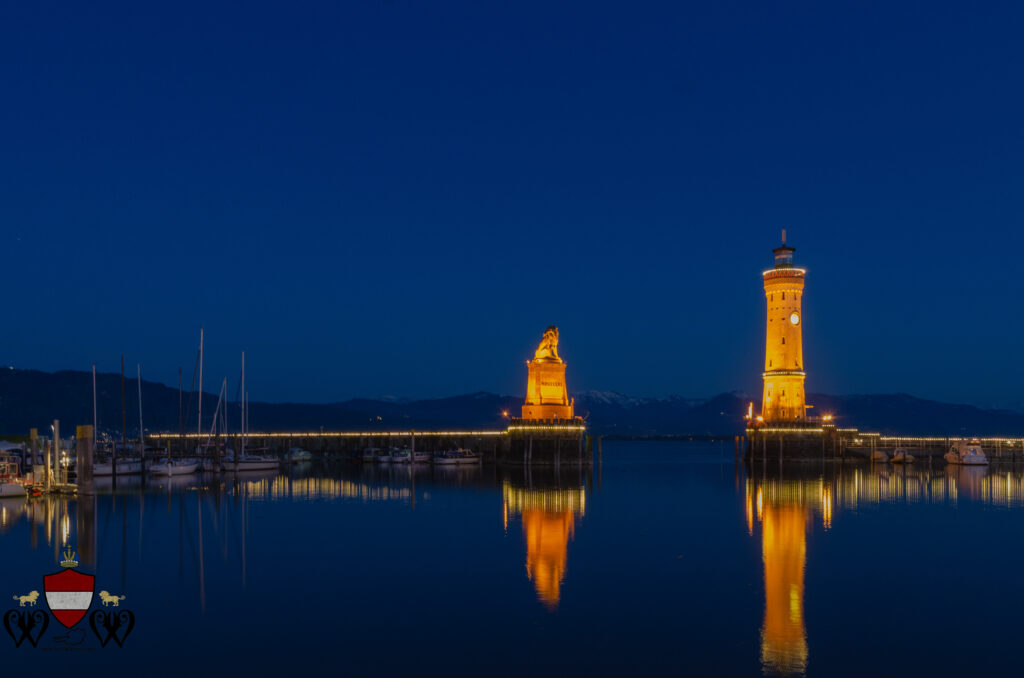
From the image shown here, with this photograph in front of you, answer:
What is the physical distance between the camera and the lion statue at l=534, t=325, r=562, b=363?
8794cm

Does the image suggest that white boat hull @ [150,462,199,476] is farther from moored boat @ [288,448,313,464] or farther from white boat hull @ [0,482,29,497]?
moored boat @ [288,448,313,464]

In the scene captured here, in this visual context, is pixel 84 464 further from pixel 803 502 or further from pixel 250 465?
pixel 803 502

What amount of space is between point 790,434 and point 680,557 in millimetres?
65453

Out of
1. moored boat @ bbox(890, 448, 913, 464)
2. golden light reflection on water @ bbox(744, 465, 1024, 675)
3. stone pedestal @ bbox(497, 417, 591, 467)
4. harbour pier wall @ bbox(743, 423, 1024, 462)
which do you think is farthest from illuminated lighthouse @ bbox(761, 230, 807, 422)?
stone pedestal @ bbox(497, 417, 591, 467)

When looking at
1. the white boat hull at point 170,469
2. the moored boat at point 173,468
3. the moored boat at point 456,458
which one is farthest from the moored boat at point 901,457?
the white boat hull at point 170,469

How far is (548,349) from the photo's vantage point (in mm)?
88188

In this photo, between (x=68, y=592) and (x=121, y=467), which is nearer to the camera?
(x=68, y=592)

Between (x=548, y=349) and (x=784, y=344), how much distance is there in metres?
25.9

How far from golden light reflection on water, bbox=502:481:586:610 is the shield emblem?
10883 millimetres

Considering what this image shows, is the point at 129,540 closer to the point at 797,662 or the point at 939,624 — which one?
the point at 797,662

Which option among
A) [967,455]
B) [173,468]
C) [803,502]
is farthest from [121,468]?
[967,455]

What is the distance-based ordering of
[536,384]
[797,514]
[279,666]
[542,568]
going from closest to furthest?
[279,666] → [542,568] → [797,514] → [536,384]

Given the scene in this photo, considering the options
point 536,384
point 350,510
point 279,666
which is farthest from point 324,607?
point 536,384

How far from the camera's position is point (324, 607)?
22844 mm
